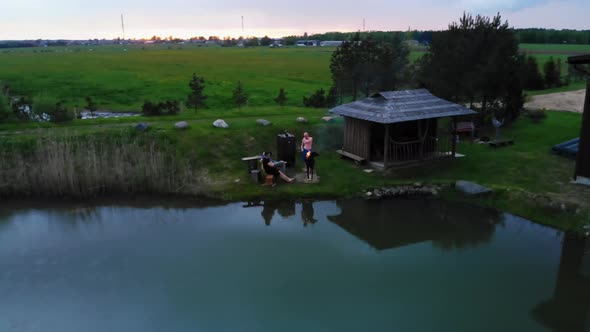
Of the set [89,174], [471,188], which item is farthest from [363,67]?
[89,174]

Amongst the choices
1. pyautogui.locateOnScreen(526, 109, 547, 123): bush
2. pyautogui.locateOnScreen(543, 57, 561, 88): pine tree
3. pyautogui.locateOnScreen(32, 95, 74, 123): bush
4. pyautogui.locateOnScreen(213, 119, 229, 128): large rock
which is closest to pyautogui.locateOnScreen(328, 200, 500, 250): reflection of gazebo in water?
pyautogui.locateOnScreen(213, 119, 229, 128): large rock

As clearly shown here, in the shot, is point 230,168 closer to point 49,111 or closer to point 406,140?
point 406,140

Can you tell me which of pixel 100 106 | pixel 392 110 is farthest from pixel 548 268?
pixel 100 106

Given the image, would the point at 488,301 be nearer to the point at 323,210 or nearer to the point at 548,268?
the point at 548,268

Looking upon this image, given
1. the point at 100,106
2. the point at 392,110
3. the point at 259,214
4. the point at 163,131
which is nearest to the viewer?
the point at 259,214

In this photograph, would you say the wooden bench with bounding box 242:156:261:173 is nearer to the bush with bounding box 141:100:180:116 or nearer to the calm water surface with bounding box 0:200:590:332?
the calm water surface with bounding box 0:200:590:332
